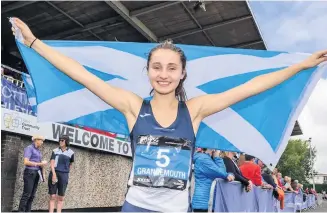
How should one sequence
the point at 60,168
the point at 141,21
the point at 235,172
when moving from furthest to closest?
the point at 141,21, the point at 60,168, the point at 235,172

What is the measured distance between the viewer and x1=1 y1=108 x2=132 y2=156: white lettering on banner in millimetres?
8750

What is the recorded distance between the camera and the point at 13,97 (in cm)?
914

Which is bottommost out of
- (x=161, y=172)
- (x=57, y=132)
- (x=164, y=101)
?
(x=161, y=172)

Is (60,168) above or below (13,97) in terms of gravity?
below

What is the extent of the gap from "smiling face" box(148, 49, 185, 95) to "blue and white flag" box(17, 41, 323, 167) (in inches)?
54.0

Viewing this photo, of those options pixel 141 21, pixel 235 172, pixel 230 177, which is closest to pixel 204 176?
pixel 230 177

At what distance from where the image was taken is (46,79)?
4.29 metres

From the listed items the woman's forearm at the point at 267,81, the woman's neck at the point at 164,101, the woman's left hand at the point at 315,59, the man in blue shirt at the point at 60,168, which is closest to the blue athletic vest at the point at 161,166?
the woman's neck at the point at 164,101

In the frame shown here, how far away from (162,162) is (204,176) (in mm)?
3499

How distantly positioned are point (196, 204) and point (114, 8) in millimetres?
9479

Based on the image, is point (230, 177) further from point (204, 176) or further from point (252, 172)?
point (252, 172)

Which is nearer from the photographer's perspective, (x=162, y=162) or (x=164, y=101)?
(x=162, y=162)

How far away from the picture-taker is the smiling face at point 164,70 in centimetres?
278

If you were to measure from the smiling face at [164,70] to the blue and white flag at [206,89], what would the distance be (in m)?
1.37
